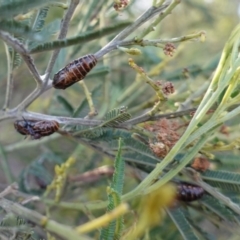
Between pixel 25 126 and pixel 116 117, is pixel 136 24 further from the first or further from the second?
pixel 25 126

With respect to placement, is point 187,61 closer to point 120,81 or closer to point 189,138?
point 120,81

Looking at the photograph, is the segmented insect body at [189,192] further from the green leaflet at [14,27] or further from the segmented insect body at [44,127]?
the green leaflet at [14,27]

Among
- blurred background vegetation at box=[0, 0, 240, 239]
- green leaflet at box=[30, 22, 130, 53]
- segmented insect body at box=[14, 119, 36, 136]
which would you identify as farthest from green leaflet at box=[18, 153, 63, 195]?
green leaflet at box=[30, 22, 130, 53]

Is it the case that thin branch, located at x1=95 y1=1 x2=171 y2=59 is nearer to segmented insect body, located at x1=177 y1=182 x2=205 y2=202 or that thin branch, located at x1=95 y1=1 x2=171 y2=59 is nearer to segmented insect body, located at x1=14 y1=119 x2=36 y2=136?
segmented insect body, located at x1=14 y1=119 x2=36 y2=136

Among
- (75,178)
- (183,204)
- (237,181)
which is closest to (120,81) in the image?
(75,178)

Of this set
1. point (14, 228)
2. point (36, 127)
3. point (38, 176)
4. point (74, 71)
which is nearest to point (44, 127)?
point (36, 127)

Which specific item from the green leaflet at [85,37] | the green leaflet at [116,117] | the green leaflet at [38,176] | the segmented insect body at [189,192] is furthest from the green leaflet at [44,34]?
the green leaflet at [38,176]
